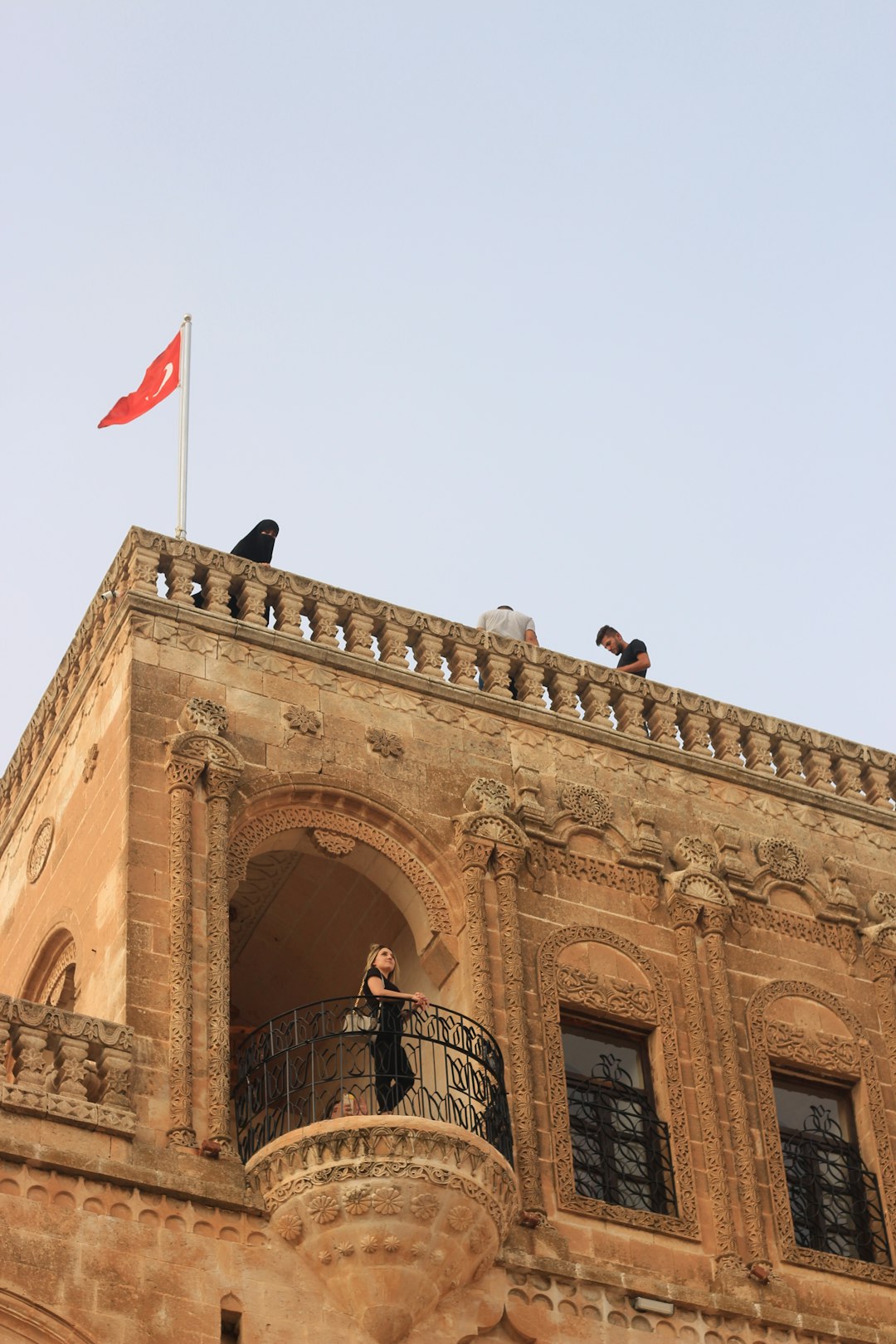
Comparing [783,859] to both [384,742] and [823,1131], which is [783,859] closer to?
[823,1131]

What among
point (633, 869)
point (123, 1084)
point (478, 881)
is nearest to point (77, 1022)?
point (123, 1084)

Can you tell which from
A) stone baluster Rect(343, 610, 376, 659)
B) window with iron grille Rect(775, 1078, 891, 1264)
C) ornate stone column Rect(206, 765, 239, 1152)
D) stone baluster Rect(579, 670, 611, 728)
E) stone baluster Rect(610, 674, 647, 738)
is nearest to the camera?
ornate stone column Rect(206, 765, 239, 1152)

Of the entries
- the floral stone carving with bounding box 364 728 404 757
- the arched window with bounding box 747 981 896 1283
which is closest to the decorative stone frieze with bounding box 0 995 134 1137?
the floral stone carving with bounding box 364 728 404 757

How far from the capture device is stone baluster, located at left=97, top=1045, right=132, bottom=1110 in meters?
19.3

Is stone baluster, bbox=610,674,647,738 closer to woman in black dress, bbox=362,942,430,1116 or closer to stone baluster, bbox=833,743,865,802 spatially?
stone baluster, bbox=833,743,865,802

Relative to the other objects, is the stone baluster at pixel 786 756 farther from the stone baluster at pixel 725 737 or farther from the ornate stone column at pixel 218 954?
the ornate stone column at pixel 218 954

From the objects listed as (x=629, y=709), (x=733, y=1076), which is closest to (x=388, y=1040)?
(x=733, y=1076)

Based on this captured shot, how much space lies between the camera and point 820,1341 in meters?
20.7

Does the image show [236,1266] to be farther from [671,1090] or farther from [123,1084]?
[671,1090]

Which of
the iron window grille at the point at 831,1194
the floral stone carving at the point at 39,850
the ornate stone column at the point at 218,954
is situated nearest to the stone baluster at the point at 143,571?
the ornate stone column at the point at 218,954

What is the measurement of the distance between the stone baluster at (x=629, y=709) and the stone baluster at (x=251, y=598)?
3.43 m

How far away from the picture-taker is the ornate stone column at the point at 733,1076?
21.3 metres

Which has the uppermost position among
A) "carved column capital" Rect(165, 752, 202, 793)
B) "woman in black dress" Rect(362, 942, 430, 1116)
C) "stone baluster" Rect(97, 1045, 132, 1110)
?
"carved column capital" Rect(165, 752, 202, 793)

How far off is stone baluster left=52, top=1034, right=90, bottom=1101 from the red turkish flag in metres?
7.89
